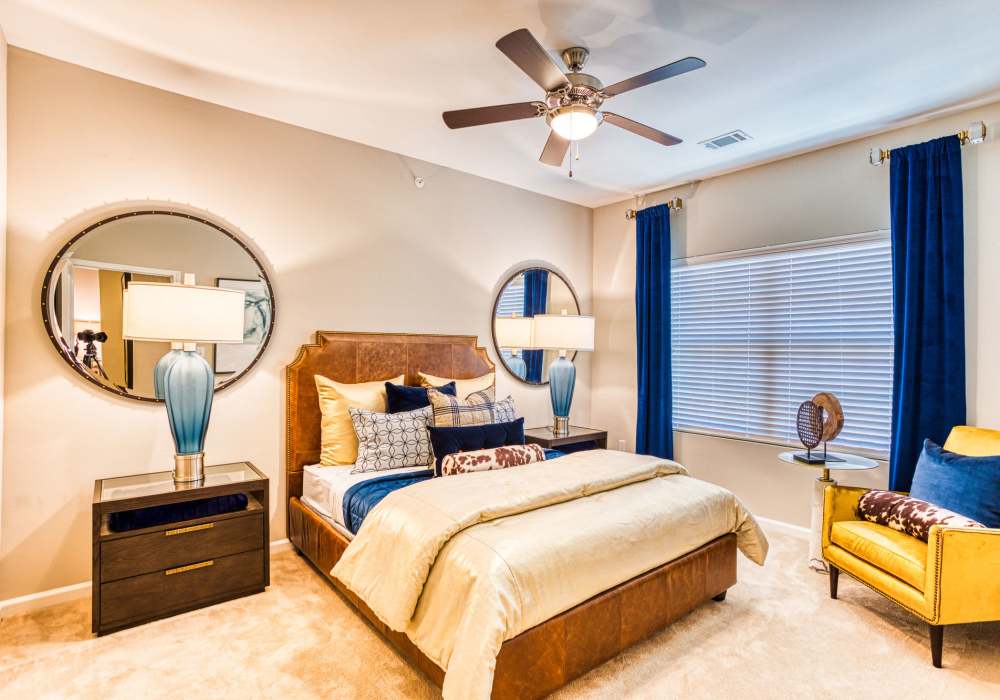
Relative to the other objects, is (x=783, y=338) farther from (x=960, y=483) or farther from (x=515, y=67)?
(x=515, y=67)

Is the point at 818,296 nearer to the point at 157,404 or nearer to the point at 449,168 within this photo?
the point at 449,168

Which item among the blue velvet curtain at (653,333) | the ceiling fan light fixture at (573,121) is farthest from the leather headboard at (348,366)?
the ceiling fan light fixture at (573,121)

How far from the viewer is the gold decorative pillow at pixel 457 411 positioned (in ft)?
10.9

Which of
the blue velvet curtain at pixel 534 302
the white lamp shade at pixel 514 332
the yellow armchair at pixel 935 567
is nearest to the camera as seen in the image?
the yellow armchair at pixel 935 567

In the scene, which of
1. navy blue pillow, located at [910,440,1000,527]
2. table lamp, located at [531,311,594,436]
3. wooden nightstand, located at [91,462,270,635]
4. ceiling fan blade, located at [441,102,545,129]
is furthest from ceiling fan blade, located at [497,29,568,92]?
navy blue pillow, located at [910,440,1000,527]

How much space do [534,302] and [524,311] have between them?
149 millimetres

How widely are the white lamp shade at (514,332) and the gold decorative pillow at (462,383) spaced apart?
1.30 ft

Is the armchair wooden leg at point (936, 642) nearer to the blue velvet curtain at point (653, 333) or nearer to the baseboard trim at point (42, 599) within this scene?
the blue velvet curtain at point (653, 333)

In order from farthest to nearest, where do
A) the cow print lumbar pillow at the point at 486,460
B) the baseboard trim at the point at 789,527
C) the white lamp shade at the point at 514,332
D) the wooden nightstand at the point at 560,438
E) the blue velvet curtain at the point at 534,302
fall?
the blue velvet curtain at the point at 534,302 → the white lamp shade at the point at 514,332 → the wooden nightstand at the point at 560,438 → the baseboard trim at the point at 789,527 → the cow print lumbar pillow at the point at 486,460

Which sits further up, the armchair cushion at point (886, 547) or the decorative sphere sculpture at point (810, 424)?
the decorative sphere sculpture at point (810, 424)

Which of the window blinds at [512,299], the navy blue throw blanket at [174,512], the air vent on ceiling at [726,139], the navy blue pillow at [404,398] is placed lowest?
the navy blue throw blanket at [174,512]

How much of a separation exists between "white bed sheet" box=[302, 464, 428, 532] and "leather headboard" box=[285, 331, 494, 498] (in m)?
0.17

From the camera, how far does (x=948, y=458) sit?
8.78 feet

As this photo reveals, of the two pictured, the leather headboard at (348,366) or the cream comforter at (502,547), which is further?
the leather headboard at (348,366)
